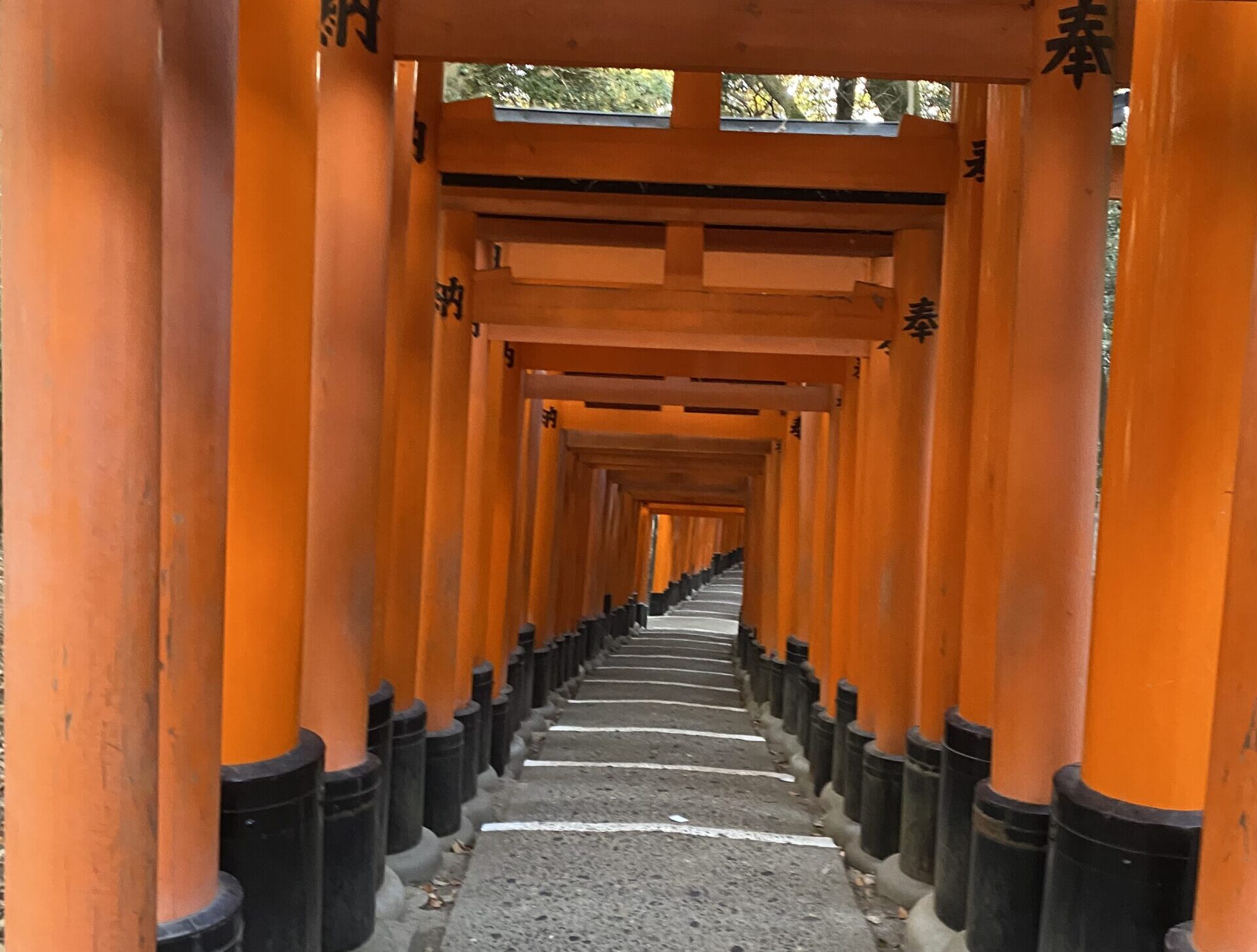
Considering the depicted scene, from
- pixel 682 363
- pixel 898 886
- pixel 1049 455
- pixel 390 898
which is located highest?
pixel 682 363

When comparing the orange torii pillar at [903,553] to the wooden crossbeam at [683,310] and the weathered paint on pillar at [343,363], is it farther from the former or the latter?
the weathered paint on pillar at [343,363]

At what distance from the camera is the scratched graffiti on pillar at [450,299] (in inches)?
226

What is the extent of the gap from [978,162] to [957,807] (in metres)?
2.58

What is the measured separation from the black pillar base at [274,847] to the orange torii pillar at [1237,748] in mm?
2114

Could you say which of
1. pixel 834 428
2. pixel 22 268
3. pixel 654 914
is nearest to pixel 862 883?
pixel 654 914

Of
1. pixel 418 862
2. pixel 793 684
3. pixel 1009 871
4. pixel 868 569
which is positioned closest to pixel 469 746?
pixel 418 862

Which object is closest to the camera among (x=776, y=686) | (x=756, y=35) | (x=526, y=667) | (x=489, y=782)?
(x=756, y=35)

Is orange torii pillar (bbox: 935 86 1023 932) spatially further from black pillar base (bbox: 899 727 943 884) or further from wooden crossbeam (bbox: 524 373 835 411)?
wooden crossbeam (bbox: 524 373 835 411)

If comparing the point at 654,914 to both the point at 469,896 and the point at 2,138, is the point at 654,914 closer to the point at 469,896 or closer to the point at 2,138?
the point at 469,896

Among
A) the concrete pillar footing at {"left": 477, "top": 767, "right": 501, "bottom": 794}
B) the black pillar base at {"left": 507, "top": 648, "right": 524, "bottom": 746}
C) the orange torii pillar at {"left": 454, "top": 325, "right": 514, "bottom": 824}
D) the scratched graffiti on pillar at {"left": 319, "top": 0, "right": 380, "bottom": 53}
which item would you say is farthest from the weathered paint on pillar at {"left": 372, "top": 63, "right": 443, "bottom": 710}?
the black pillar base at {"left": 507, "top": 648, "right": 524, "bottom": 746}

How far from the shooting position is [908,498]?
18.5ft

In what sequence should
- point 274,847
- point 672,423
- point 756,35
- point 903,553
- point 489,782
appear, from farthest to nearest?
point 672,423 → point 489,782 → point 903,553 → point 756,35 → point 274,847

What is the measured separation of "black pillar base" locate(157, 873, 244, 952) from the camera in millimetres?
2320

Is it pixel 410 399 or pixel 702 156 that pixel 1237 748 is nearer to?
pixel 702 156
